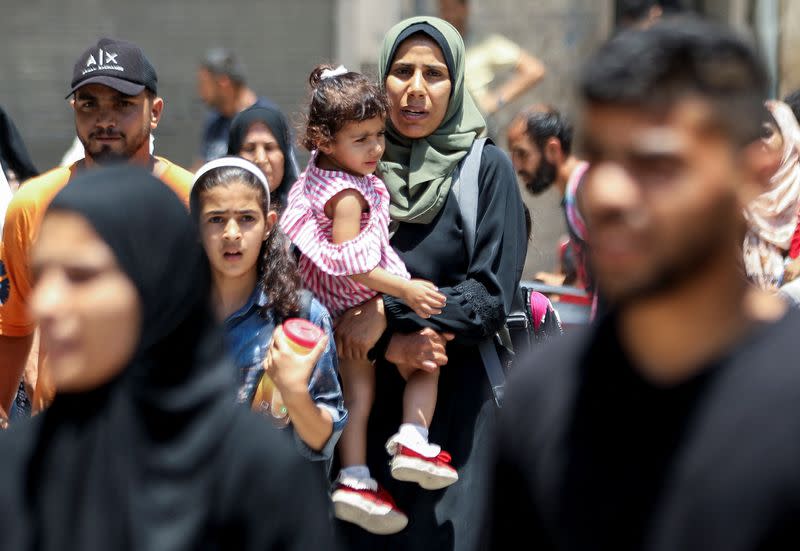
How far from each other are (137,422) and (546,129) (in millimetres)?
4721

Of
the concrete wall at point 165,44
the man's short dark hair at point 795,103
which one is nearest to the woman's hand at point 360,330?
the man's short dark hair at point 795,103

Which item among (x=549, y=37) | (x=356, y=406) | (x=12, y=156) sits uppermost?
(x=12, y=156)

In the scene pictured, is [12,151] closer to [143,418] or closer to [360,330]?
[360,330]

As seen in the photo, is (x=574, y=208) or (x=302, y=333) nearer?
(x=302, y=333)

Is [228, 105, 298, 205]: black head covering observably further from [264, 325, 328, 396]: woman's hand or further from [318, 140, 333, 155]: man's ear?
[264, 325, 328, 396]: woman's hand

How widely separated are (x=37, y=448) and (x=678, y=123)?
45.8 inches

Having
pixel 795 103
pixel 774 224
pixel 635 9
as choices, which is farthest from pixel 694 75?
pixel 635 9

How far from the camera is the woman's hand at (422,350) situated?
4.25m

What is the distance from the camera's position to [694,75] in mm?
1807

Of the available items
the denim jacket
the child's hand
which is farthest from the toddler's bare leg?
the denim jacket

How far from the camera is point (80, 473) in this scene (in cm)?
227

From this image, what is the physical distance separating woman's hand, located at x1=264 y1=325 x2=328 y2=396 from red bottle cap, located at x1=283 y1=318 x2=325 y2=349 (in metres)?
0.02

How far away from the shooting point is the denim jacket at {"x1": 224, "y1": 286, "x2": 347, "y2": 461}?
152 inches

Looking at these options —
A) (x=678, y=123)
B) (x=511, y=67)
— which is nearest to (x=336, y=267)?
(x=678, y=123)
